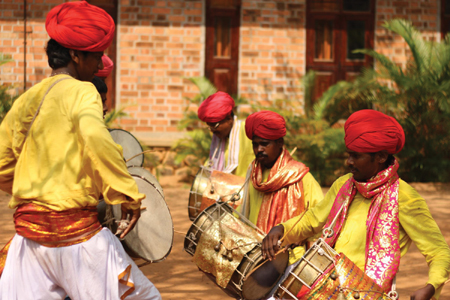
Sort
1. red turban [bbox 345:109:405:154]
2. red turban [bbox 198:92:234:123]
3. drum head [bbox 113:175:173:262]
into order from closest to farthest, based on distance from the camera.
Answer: red turban [bbox 345:109:405:154] → drum head [bbox 113:175:173:262] → red turban [bbox 198:92:234:123]

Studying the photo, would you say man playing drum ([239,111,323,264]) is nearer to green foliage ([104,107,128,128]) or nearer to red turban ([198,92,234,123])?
red turban ([198,92,234,123])

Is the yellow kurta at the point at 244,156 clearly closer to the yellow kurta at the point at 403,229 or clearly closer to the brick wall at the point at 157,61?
the yellow kurta at the point at 403,229

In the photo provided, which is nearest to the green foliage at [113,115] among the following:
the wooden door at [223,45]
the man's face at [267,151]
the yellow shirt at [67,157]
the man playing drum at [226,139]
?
the wooden door at [223,45]

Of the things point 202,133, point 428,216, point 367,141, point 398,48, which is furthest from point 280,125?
point 398,48

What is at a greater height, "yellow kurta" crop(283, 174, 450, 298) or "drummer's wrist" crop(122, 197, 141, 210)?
"drummer's wrist" crop(122, 197, 141, 210)

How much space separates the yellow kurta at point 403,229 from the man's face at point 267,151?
2.90 ft

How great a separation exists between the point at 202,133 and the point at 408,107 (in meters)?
3.55

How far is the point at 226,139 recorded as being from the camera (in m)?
5.70

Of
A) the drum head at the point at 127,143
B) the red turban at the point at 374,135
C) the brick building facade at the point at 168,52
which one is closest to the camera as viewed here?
the red turban at the point at 374,135

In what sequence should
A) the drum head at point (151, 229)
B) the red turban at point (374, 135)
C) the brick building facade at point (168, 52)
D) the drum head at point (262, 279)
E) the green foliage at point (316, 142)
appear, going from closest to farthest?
1. the red turban at point (374, 135)
2. the drum head at point (262, 279)
3. the drum head at point (151, 229)
4. the green foliage at point (316, 142)
5. the brick building facade at point (168, 52)

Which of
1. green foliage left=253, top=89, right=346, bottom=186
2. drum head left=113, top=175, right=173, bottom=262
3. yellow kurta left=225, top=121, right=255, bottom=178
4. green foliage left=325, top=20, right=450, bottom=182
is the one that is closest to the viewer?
drum head left=113, top=175, right=173, bottom=262

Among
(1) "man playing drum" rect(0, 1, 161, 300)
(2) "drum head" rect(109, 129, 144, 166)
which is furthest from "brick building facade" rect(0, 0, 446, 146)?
(1) "man playing drum" rect(0, 1, 161, 300)

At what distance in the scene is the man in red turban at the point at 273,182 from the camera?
13.2ft

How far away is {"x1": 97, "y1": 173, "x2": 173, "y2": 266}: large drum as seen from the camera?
3.50 meters
